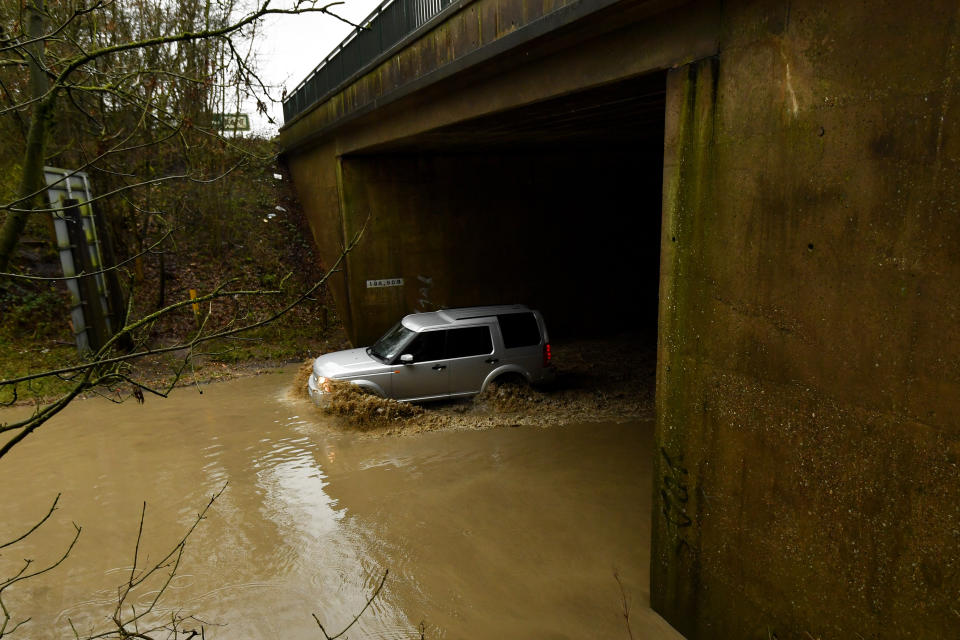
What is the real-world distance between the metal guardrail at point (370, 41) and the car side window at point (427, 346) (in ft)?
14.9

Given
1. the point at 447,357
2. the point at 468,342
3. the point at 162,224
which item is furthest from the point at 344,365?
the point at 162,224

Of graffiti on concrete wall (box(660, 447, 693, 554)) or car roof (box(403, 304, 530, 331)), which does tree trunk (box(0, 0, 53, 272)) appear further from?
car roof (box(403, 304, 530, 331))

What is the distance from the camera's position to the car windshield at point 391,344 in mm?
9128

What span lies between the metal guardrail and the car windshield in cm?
455

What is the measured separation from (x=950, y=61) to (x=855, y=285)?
3.80 ft

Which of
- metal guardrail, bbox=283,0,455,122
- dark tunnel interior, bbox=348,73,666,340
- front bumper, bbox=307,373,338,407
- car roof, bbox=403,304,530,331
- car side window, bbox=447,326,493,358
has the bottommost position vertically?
front bumper, bbox=307,373,338,407

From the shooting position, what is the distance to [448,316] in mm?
9711

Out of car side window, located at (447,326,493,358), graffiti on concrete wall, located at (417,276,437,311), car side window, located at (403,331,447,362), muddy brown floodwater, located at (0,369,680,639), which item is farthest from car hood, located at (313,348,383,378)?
graffiti on concrete wall, located at (417,276,437,311)

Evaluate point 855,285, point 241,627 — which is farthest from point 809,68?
point 241,627

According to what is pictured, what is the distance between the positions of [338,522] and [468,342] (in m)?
3.84

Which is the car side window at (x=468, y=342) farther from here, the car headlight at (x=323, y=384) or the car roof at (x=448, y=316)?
the car headlight at (x=323, y=384)

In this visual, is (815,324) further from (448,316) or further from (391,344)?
(391,344)

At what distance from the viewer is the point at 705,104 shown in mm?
3963

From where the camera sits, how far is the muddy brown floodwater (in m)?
4.96
